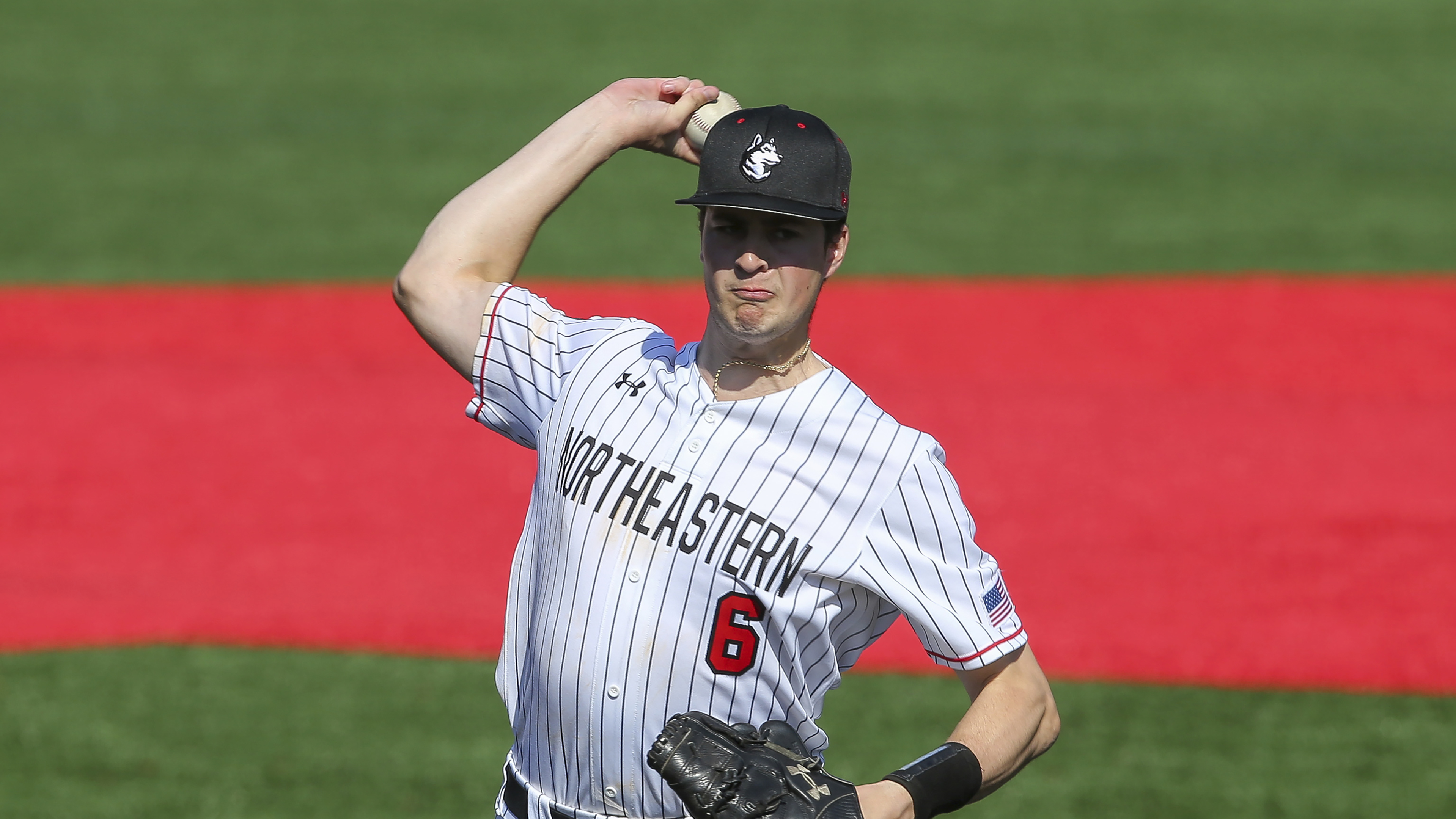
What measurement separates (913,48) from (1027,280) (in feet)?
26.9

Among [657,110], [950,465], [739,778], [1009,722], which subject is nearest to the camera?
[739,778]

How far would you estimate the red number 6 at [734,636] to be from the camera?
2.71m

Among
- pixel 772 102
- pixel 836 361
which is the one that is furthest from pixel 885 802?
pixel 772 102

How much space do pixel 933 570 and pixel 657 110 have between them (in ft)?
3.64

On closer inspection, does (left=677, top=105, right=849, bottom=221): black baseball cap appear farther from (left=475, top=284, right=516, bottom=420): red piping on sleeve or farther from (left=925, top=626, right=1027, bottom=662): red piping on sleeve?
(left=925, top=626, right=1027, bottom=662): red piping on sleeve

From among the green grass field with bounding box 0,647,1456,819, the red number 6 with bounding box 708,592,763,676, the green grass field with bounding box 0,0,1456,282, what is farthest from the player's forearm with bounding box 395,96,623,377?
the green grass field with bounding box 0,0,1456,282

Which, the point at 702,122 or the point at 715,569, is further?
the point at 702,122

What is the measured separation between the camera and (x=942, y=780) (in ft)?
8.34

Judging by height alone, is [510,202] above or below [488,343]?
above

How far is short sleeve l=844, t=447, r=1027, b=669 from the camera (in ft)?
8.77

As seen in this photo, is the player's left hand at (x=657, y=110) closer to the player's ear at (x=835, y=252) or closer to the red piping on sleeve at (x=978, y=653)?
the player's ear at (x=835, y=252)

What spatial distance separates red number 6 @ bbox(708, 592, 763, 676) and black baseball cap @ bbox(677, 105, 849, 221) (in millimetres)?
674

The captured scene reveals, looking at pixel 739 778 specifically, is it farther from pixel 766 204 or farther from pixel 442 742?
pixel 442 742

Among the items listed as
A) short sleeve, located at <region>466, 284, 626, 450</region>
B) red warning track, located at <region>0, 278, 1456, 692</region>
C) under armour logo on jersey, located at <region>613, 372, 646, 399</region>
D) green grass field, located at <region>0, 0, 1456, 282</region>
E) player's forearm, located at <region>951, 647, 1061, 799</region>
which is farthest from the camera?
green grass field, located at <region>0, 0, 1456, 282</region>
